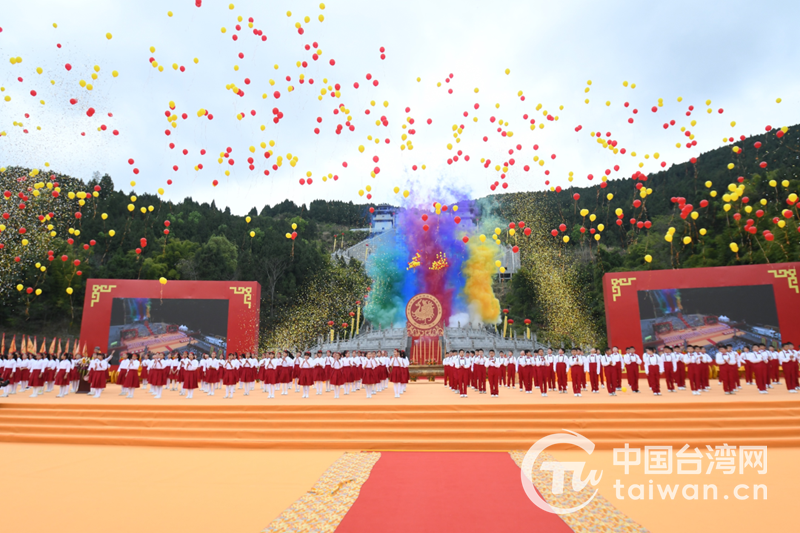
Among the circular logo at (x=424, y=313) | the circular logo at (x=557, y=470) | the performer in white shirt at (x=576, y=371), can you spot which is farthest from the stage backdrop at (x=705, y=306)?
the circular logo at (x=557, y=470)

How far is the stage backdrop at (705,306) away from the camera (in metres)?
13.2

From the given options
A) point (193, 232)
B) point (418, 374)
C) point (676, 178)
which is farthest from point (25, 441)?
point (676, 178)

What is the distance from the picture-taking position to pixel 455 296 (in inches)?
1051

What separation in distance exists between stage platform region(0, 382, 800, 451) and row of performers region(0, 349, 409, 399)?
5.94 feet

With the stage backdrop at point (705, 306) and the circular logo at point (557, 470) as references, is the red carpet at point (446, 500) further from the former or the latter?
the stage backdrop at point (705, 306)

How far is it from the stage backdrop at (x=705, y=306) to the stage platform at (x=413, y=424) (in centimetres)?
673

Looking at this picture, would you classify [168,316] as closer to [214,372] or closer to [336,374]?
[214,372]

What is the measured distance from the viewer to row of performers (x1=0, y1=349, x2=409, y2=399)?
994 cm

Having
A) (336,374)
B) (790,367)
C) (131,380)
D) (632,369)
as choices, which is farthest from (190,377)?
(790,367)

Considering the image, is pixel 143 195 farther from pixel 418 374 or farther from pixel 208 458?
pixel 208 458

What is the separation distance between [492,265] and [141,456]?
21971 millimetres

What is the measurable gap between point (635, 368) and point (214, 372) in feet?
31.6

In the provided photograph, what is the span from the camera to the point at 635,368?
1009 cm

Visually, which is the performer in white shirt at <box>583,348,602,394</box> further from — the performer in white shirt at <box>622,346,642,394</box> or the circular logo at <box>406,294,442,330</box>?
the circular logo at <box>406,294,442,330</box>
